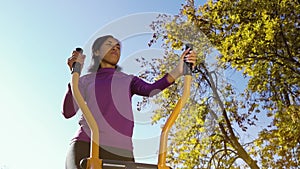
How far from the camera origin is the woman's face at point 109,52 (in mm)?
2148

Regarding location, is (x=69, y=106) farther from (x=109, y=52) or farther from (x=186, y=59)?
(x=186, y=59)

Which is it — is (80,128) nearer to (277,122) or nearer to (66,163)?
(66,163)

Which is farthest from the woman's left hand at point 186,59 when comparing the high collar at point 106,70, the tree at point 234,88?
the tree at point 234,88

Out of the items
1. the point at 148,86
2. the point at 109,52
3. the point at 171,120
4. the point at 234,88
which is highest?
the point at 234,88

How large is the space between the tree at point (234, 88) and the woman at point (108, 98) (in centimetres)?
455

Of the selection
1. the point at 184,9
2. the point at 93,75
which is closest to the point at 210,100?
the point at 184,9

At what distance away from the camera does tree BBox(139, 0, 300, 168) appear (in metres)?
A: 6.58

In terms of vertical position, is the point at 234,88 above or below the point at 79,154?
above

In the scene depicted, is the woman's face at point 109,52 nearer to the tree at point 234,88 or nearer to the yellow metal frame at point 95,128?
the yellow metal frame at point 95,128

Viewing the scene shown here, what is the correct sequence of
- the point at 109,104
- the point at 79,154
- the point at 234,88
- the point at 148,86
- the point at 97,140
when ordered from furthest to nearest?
the point at 234,88, the point at 148,86, the point at 109,104, the point at 79,154, the point at 97,140

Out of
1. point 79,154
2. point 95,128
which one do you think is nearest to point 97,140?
point 95,128

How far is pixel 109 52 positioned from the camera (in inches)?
85.1

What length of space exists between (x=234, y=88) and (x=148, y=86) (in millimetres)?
5931

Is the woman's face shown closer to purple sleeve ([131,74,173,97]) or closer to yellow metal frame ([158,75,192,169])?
purple sleeve ([131,74,173,97])
